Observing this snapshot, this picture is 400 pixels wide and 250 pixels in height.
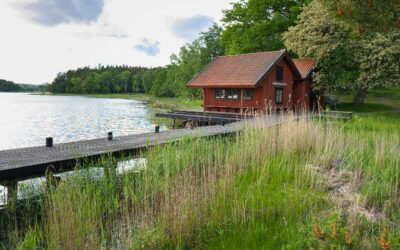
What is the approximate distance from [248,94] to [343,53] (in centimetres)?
723

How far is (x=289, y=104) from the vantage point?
2398cm

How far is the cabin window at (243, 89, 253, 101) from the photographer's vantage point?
2167 cm

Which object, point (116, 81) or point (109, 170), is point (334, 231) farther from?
point (116, 81)

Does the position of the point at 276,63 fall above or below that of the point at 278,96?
Answer: above

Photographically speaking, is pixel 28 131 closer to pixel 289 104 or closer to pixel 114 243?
pixel 289 104

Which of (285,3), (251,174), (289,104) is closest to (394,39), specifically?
(289,104)

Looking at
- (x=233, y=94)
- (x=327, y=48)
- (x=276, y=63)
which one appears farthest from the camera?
(x=327, y=48)

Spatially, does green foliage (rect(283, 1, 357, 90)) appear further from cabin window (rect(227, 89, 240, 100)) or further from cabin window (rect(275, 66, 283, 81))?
cabin window (rect(227, 89, 240, 100))

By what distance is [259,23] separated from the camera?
3009 centimetres

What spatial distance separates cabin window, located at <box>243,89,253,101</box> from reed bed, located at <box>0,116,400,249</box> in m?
15.1

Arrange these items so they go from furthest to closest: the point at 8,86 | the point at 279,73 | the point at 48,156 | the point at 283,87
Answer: the point at 8,86, the point at 283,87, the point at 279,73, the point at 48,156

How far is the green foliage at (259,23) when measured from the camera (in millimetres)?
29500

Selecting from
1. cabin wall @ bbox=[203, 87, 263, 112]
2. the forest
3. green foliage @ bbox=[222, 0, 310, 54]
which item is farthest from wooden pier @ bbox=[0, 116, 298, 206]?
green foliage @ bbox=[222, 0, 310, 54]

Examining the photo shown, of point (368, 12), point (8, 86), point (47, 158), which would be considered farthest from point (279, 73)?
point (8, 86)
